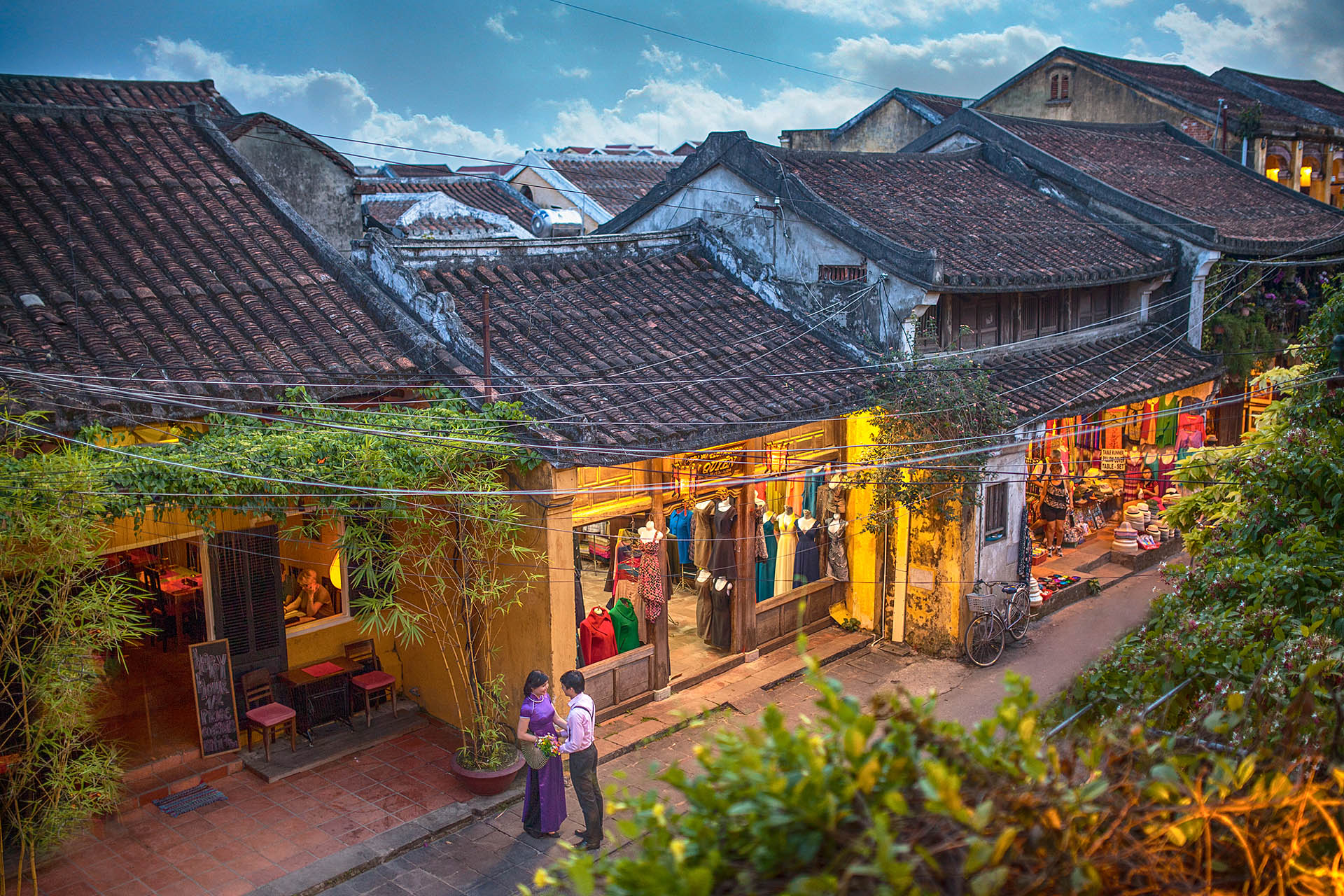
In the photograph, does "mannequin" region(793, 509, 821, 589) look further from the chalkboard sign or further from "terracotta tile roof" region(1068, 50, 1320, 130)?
"terracotta tile roof" region(1068, 50, 1320, 130)

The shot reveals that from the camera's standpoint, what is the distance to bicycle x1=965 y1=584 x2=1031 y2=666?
45.4 feet

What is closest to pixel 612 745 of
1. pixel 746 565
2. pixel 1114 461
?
pixel 746 565

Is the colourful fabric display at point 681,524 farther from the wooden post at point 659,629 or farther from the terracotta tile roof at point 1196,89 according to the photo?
the terracotta tile roof at point 1196,89

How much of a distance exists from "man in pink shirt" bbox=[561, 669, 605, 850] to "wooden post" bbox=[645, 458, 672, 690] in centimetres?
314

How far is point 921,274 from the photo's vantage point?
13.1 metres

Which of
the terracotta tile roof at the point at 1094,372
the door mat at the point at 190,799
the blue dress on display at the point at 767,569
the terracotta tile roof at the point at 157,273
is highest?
the terracotta tile roof at the point at 157,273

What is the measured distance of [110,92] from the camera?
1745 cm

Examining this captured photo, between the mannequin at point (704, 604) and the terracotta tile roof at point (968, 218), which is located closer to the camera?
the mannequin at point (704, 604)

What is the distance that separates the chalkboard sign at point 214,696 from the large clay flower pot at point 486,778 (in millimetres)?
2533

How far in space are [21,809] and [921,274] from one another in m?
11.4

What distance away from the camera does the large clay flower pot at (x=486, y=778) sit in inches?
395

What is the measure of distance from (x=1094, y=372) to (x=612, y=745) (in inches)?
387

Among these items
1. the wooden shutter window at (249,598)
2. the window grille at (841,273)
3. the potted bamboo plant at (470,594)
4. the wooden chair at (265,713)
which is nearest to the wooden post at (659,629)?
the potted bamboo plant at (470,594)

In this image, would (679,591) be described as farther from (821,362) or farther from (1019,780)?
(1019,780)
